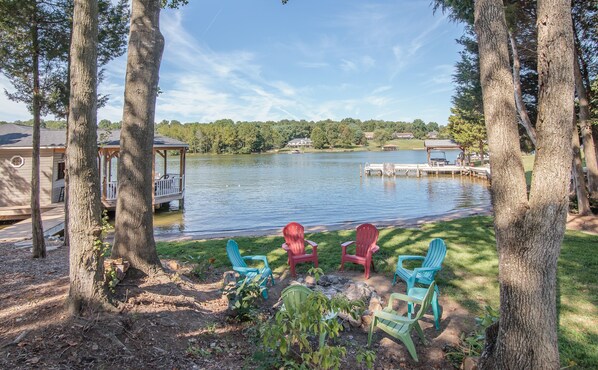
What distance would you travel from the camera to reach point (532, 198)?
7.81ft

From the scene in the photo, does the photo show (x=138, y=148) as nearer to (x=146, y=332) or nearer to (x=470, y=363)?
Result: (x=146, y=332)

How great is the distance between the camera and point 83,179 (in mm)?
2998

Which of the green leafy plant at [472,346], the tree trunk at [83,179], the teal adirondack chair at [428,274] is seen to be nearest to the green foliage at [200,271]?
the tree trunk at [83,179]

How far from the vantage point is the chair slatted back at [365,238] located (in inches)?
224

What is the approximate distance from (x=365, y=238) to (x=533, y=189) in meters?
3.55

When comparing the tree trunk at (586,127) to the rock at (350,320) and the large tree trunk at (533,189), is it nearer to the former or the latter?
the large tree trunk at (533,189)

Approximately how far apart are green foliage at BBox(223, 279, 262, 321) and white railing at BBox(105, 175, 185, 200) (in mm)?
11755

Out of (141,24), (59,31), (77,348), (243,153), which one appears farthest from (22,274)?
(243,153)

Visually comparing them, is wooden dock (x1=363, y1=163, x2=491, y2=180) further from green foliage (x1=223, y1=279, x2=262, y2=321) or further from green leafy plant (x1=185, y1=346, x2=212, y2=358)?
green leafy plant (x1=185, y1=346, x2=212, y2=358)

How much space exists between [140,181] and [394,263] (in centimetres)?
421

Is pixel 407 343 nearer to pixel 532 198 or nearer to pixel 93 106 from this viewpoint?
pixel 532 198

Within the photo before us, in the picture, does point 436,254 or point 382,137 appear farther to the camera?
point 382,137

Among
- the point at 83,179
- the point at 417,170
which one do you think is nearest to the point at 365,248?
the point at 83,179

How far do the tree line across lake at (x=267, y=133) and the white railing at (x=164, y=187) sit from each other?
176ft
